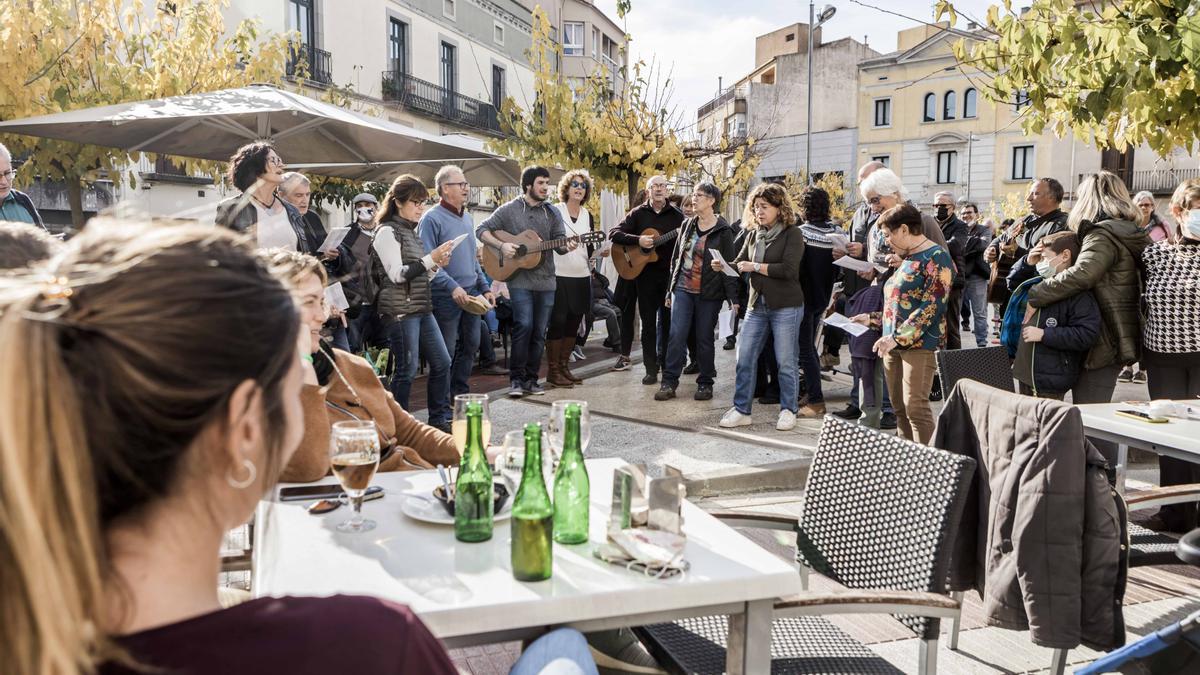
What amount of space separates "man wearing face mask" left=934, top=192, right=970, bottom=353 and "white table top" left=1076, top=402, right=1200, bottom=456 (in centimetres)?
356

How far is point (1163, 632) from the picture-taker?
7.34 ft

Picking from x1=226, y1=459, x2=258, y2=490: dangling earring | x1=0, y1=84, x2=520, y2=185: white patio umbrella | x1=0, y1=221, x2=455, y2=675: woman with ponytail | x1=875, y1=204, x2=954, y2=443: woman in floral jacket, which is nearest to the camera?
x1=0, y1=221, x2=455, y2=675: woman with ponytail

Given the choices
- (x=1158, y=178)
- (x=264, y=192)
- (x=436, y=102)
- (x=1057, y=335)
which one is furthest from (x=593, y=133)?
(x=1158, y=178)

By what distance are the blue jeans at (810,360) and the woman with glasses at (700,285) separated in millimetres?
654

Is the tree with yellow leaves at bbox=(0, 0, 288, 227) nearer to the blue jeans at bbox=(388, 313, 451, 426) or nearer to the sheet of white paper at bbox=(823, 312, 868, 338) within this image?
the blue jeans at bbox=(388, 313, 451, 426)

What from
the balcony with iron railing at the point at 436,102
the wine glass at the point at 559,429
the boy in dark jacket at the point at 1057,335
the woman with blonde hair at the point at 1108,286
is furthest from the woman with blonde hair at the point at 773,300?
the balcony with iron railing at the point at 436,102

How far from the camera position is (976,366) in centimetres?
427

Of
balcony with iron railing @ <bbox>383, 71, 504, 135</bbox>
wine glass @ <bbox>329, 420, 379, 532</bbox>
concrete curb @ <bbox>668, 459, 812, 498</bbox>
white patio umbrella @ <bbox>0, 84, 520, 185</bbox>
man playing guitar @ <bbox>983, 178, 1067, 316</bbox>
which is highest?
balcony with iron railing @ <bbox>383, 71, 504, 135</bbox>

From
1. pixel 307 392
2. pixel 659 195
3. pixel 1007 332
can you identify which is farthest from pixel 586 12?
pixel 307 392

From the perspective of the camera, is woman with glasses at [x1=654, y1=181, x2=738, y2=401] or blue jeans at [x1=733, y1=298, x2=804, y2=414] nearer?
blue jeans at [x1=733, y1=298, x2=804, y2=414]

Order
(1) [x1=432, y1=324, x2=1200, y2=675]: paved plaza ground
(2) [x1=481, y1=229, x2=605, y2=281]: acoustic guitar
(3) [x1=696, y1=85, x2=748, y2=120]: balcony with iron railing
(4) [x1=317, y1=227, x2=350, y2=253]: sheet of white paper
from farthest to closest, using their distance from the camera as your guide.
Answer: (3) [x1=696, y1=85, x2=748, y2=120]: balcony with iron railing, (2) [x1=481, y1=229, x2=605, y2=281]: acoustic guitar, (4) [x1=317, y1=227, x2=350, y2=253]: sheet of white paper, (1) [x1=432, y1=324, x2=1200, y2=675]: paved plaza ground

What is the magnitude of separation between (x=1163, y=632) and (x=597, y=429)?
4666 mm

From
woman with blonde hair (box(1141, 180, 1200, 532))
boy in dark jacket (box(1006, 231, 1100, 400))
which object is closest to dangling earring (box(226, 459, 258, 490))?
woman with blonde hair (box(1141, 180, 1200, 532))

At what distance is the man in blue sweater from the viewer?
6.75 metres
